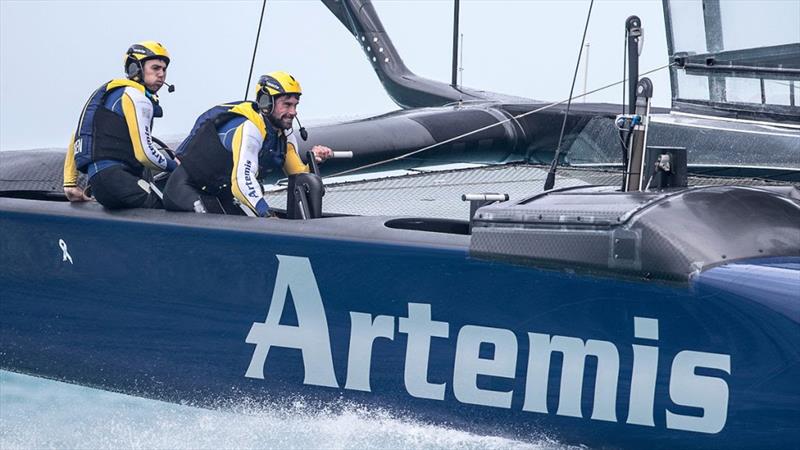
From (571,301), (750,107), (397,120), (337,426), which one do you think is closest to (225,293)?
(337,426)

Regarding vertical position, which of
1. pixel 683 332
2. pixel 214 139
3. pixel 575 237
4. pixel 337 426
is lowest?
pixel 337 426

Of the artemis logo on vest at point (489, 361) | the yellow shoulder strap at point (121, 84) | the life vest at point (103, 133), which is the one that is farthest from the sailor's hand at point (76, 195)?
the artemis logo on vest at point (489, 361)

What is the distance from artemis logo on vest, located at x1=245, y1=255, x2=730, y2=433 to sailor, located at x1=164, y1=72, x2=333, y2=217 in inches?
21.2

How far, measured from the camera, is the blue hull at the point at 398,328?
187 inches

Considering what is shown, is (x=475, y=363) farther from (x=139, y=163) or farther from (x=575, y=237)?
(x=139, y=163)

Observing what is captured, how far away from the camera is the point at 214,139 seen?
6.24 m

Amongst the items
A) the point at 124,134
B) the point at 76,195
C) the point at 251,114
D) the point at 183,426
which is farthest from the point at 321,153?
the point at 183,426

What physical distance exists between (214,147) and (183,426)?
3.94ft

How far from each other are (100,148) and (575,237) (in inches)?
98.4

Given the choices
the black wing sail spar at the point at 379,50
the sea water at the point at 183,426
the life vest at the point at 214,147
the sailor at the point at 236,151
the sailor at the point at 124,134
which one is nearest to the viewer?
the sea water at the point at 183,426

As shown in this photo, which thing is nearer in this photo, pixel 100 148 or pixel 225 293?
pixel 225 293

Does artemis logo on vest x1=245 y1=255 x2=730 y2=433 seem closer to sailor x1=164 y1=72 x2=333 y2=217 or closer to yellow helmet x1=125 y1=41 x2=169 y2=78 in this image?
sailor x1=164 y1=72 x2=333 y2=217

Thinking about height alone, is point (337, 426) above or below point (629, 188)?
below

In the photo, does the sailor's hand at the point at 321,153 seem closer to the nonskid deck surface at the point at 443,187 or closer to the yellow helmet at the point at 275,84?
the yellow helmet at the point at 275,84
